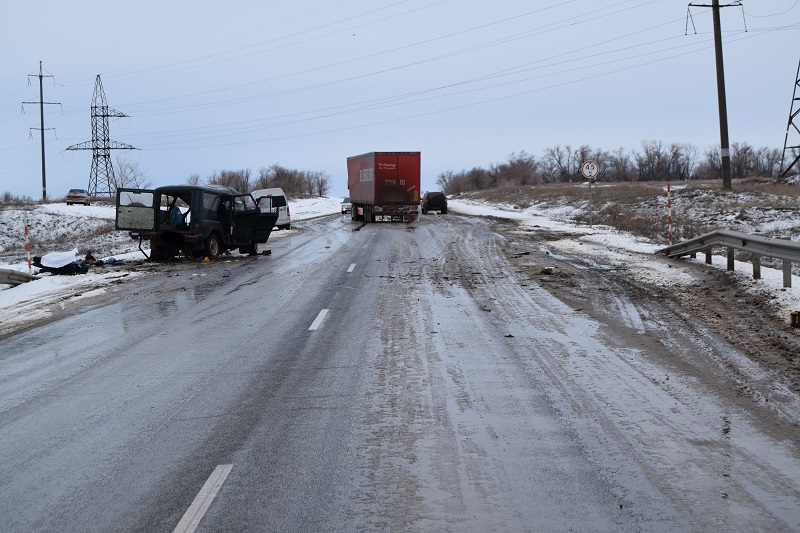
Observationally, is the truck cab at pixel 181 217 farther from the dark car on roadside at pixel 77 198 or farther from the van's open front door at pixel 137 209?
the dark car on roadside at pixel 77 198

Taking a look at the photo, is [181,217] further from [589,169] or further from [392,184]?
[392,184]

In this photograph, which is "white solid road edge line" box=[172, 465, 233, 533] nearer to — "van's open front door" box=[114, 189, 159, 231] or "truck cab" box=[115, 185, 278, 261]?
"truck cab" box=[115, 185, 278, 261]

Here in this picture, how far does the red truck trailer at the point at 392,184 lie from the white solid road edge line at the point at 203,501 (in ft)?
120

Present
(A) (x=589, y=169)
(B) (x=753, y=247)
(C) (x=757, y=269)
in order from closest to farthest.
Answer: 1. (B) (x=753, y=247)
2. (C) (x=757, y=269)
3. (A) (x=589, y=169)

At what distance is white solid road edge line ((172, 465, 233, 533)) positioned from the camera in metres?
4.34

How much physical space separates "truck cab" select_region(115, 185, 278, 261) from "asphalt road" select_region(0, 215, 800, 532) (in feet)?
30.7

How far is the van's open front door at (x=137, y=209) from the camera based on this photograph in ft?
69.7

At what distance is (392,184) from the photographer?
136 feet

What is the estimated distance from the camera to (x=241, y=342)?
32.7 ft

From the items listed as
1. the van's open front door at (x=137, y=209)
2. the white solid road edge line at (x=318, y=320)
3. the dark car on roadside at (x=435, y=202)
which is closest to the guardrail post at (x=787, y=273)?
the white solid road edge line at (x=318, y=320)

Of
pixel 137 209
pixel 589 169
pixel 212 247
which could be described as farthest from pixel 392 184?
pixel 137 209

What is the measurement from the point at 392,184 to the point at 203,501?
122 feet

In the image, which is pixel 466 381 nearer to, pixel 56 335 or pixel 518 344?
pixel 518 344

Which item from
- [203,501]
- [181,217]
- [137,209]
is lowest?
[203,501]
